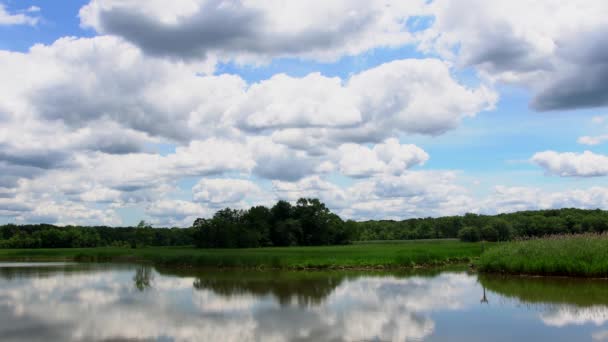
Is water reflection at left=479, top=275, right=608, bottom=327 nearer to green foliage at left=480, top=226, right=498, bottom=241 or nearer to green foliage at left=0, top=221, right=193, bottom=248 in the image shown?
green foliage at left=480, top=226, right=498, bottom=241

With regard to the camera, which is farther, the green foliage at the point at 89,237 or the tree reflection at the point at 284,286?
the green foliage at the point at 89,237

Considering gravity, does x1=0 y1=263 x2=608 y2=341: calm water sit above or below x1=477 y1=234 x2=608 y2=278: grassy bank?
below

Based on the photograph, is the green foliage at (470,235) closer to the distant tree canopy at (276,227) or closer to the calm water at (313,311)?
the distant tree canopy at (276,227)

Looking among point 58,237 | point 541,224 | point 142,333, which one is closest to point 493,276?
point 142,333

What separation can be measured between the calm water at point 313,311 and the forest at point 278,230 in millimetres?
54831

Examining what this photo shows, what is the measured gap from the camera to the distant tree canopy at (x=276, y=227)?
264ft

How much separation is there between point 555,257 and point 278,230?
65130 millimetres

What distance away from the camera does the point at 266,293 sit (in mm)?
23453

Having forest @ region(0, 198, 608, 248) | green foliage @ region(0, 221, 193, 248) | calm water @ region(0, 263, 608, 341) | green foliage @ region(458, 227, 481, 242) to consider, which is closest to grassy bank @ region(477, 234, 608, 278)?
calm water @ region(0, 263, 608, 341)

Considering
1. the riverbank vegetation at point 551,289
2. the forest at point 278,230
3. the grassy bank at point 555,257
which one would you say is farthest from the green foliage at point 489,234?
the riverbank vegetation at point 551,289

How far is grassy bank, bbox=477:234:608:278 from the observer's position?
84.6ft

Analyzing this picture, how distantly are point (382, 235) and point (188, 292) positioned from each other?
353 feet

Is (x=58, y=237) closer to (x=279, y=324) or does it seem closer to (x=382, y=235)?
(x=382, y=235)

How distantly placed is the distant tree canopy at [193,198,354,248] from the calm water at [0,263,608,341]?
5197 centimetres
